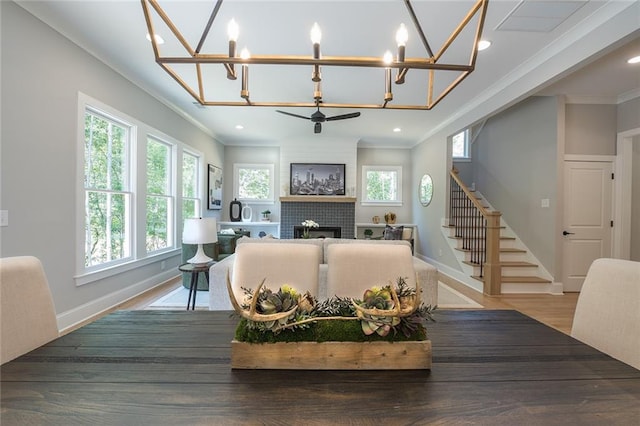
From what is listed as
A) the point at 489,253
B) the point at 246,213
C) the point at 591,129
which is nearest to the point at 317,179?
the point at 246,213

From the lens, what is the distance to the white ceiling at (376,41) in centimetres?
233

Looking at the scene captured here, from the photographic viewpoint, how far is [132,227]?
382 cm

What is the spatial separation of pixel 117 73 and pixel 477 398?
173 inches

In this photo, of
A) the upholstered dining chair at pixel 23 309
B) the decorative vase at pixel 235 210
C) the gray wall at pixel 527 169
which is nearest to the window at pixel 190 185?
the decorative vase at pixel 235 210

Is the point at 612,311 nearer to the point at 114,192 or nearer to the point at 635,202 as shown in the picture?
the point at 114,192

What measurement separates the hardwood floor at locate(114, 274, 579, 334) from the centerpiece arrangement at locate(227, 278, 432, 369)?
3062 millimetres

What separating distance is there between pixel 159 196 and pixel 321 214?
3302mm

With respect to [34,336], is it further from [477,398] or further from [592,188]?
[592,188]

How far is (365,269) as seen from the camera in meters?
1.56

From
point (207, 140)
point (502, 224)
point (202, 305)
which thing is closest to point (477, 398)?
point (202, 305)

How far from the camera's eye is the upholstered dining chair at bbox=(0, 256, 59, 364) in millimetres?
1007

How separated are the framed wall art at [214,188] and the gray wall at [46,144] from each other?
3.04 m

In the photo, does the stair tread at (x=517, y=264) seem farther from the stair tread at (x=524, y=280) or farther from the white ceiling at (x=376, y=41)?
the white ceiling at (x=376, y=41)

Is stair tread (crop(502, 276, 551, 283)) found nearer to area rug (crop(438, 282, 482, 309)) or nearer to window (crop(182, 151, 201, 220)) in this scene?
area rug (crop(438, 282, 482, 309))
